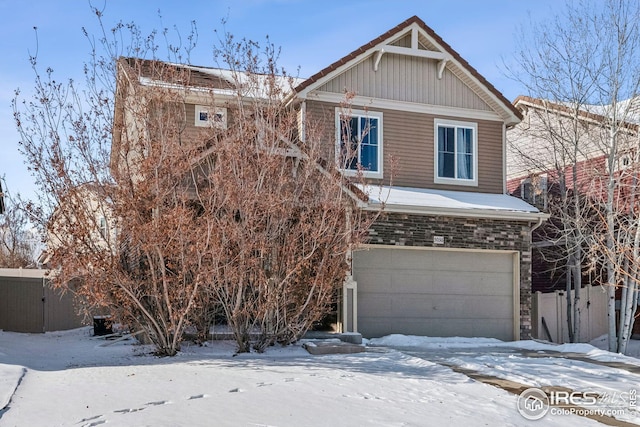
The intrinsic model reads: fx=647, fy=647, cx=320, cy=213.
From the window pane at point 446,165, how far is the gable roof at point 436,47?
1.83m

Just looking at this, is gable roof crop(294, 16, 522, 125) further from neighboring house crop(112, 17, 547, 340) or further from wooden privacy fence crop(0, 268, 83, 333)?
wooden privacy fence crop(0, 268, 83, 333)

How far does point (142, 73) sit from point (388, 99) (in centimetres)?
643

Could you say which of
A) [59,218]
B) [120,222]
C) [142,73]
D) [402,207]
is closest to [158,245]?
[120,222]

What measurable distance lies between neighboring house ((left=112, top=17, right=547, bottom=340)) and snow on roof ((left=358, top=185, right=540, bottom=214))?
0.03m

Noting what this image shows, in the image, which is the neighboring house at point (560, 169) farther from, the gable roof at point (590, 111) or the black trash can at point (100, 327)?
the black trash can at point (100, 327)

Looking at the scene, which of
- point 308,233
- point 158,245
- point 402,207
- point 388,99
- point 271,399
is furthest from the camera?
point 388,99

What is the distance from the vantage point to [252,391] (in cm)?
742

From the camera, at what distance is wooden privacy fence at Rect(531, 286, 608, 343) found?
1664 centimetres

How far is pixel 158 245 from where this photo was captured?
32.9 feet

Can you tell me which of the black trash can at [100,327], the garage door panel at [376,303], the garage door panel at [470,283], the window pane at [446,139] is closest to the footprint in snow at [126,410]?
the garage door panel at [376,303]

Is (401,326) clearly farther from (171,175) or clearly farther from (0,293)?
(0,293)

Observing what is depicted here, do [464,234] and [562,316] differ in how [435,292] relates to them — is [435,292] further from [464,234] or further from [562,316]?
[562,316]

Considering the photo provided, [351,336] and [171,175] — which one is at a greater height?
[171,175]

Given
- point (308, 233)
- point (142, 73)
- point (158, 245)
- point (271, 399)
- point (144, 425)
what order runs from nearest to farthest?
1. point (144, 425)
2. point (271, 399)
3. point (158, 245)
4. point (308, 233)
5. point (142, 73)
